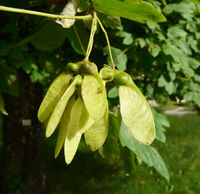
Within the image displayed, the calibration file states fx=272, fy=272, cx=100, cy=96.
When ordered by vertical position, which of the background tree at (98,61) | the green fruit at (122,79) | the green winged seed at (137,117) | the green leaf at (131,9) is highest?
the green leaf at (131,9)

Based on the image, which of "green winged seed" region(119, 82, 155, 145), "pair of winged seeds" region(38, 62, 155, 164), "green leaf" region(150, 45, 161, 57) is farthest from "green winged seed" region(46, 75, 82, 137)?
"green leaf" region(150, 45, 161, 57)

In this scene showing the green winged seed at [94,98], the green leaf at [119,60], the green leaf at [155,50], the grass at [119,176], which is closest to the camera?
the green winged seed at [94,98]

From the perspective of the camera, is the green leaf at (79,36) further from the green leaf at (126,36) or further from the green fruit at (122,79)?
the green leaf at (126,36)

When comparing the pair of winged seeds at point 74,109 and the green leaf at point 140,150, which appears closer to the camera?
the pair of winged seeds at point 74,109

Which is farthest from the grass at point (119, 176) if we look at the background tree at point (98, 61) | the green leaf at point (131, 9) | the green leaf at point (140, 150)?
the green leaf at point (131, 9)

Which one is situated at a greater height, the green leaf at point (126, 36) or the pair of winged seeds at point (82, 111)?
the pair of winged seeds at point (82, 111)

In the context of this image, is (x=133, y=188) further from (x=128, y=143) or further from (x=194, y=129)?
(x=194, y=129)

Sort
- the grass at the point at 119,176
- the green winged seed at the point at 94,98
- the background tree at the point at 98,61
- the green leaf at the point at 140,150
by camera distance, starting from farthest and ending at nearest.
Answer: the grass at the point at 119,176 → the background tree at the point at 98,61 → the green leaf at the point at 140,150 → the green winged seed at the point at 94,98
